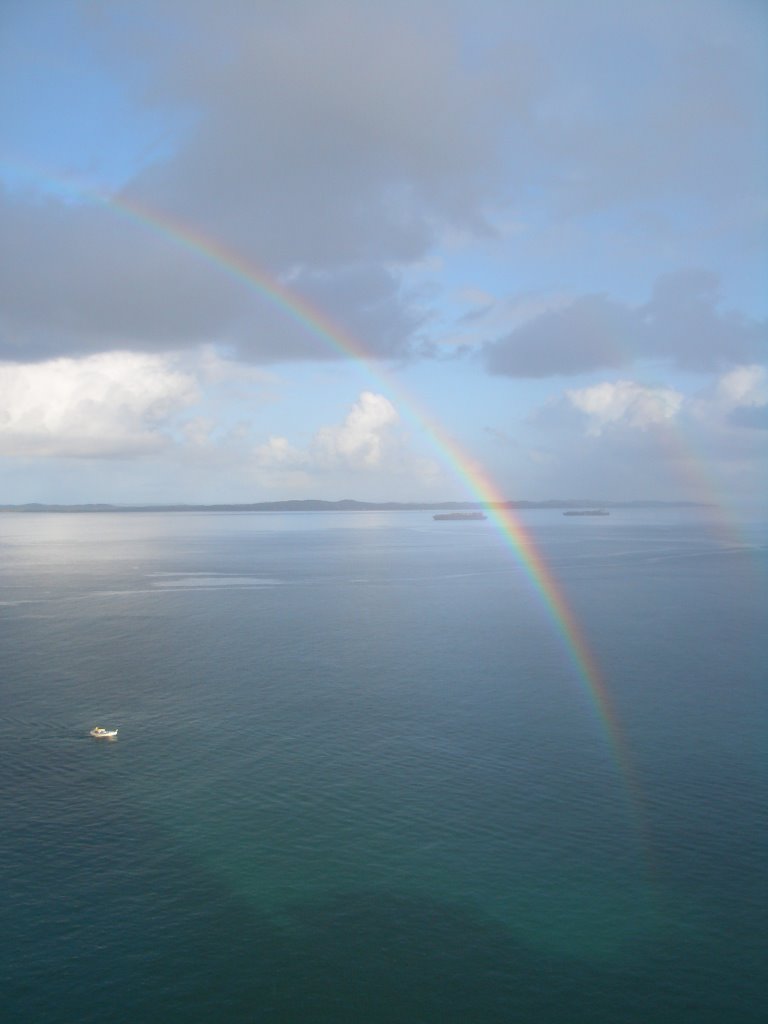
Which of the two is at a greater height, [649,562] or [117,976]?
[649,562]

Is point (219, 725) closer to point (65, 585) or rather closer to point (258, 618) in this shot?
point (258, 618)

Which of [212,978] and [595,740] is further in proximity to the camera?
[595,740]

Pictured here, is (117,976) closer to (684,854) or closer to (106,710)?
(684,854)

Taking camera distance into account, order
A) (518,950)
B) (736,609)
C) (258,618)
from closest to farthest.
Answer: (518,950), (258,618), (736,609)

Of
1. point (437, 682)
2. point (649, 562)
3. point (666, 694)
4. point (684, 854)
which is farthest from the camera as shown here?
point (649, 562)

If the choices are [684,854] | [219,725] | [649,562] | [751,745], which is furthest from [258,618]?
[649,562]

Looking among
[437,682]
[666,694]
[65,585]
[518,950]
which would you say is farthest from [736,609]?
[65,585]
